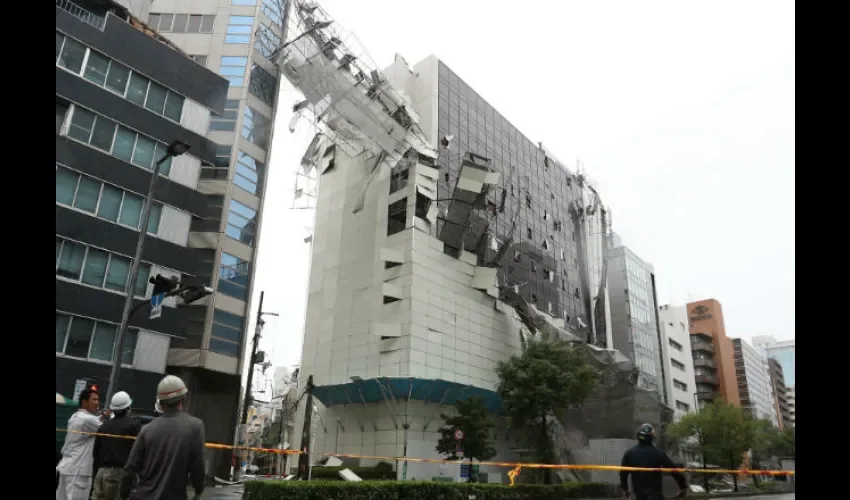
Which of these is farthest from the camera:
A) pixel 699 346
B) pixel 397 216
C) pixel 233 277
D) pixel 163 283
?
pixel 699 346

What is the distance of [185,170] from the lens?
25.1m

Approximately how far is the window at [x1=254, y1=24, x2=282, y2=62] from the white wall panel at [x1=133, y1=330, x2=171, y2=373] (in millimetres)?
18475

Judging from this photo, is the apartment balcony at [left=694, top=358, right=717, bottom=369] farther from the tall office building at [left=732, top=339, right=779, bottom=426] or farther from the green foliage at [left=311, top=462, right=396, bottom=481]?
the green foliage at [left=311, top=462, right=396, bottom=481]

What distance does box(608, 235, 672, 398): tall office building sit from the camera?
55.7 m

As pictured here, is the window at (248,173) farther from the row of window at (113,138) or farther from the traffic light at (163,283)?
the traffic light at (163,283)

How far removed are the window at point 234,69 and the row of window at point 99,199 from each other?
11870 mm

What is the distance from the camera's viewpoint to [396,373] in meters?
28.0

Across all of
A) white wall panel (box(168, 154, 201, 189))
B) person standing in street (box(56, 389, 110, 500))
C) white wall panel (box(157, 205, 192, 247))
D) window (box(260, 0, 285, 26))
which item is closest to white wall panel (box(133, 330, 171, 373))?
white wall panel (box(157, 205, 192, 247))

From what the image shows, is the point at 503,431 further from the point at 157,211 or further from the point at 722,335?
the point at 722,335

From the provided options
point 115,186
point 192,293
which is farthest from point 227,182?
point 192,293

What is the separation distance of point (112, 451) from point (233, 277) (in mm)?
24332

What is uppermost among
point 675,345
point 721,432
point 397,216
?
point 397,216

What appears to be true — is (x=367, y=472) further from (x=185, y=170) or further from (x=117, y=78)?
(x=117, y=78)
